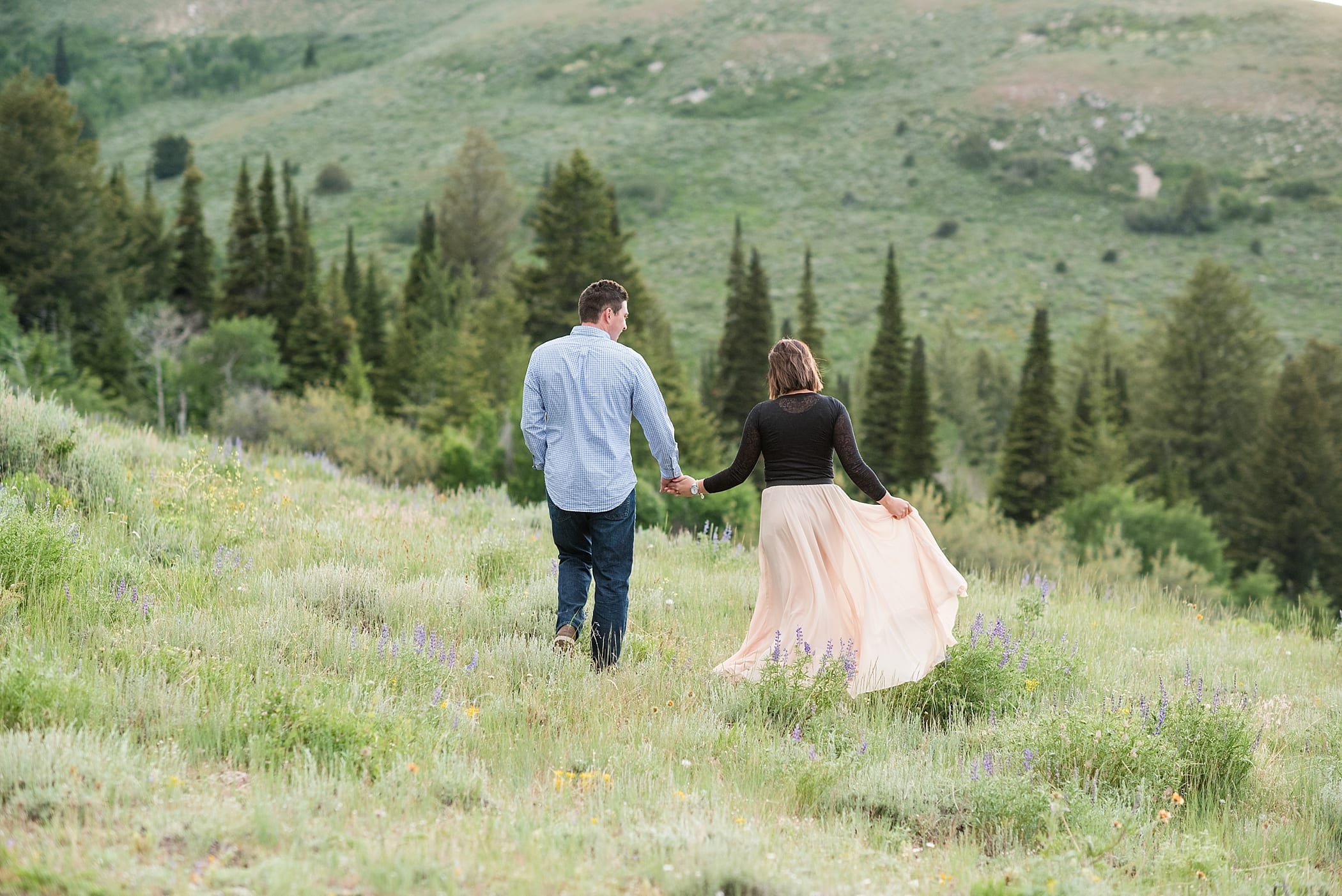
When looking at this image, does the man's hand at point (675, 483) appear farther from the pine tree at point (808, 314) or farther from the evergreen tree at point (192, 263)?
the evergreen tree at point (192, 263)

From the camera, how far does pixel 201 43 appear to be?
172 meters

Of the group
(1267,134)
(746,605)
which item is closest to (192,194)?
(746,605)

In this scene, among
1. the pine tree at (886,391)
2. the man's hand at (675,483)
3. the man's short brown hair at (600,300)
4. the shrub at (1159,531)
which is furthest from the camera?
the pine tree at (886,391)

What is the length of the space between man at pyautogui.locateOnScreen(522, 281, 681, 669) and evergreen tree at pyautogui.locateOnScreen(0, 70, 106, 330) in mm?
51431

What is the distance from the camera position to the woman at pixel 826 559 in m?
5.82

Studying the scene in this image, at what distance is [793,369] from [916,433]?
46.2 meters

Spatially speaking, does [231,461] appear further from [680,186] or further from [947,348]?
[680,186]

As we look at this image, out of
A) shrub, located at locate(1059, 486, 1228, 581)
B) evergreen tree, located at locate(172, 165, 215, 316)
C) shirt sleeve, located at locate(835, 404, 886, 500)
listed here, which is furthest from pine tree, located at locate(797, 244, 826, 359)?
Result: shirt sleeve, located at locate(835, 404, 886, 500)

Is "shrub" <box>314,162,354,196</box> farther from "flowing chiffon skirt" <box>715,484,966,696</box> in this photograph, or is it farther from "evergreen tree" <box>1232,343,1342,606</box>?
"flowing chiffon skirt" <box>715,484,966,696</box>

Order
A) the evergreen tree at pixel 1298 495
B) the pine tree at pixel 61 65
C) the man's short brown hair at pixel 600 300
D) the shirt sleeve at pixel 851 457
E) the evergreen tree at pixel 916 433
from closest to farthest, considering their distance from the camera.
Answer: the shirt sleeve at pixel 851 457
the man's short brown hair at pixel 600 300
the evergreen tree at pixel 1298 495
the evergreen tree at pixel 916 433
the pine tree at pixel 61 65

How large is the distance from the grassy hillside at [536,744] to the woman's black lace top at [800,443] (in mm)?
1207

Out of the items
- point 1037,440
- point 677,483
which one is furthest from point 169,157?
point 677,483

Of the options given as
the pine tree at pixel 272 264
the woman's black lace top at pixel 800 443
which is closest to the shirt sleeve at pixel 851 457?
the woman's black lace top at pixel 800 443

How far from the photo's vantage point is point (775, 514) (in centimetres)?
593
